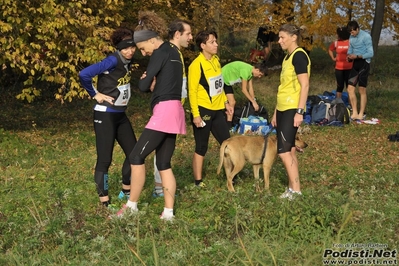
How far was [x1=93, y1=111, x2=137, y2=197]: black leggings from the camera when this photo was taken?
6035 mm

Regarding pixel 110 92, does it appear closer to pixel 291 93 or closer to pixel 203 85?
pixel 203 85

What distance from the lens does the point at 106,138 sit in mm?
6066

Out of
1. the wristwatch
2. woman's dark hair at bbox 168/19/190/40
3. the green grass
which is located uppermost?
woman's dark hair at bbox 168/19/190/40

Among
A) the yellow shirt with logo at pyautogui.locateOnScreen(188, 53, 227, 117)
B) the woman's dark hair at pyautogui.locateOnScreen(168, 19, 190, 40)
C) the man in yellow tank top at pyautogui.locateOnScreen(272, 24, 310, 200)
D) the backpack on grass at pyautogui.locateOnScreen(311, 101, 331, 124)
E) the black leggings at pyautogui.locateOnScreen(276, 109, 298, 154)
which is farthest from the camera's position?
the backpack on grass at pyautogui.locateOnScreen(311, 101, 331, 124)

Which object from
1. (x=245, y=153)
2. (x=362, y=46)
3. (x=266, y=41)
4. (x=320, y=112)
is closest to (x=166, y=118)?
(x=245, y=153)

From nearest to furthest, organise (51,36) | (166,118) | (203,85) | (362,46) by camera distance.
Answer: (166,118) → (203,85) → (51,36) → (362,46)

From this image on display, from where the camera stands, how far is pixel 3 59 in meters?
9.55

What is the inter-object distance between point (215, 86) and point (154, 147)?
161 centimetres

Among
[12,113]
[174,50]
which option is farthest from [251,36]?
[174,50]

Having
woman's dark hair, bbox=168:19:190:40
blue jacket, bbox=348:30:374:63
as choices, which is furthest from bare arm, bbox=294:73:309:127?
blue jacket, bbox=348:30:374:63

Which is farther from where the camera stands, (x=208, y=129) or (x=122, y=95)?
(x=208, y=129)

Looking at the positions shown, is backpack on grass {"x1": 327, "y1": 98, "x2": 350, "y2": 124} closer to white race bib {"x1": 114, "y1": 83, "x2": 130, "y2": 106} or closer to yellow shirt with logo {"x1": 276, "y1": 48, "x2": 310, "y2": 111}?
yellow shirt with logo {"x1": 276, "y1": 48, "x2": 310, "y2": 111}

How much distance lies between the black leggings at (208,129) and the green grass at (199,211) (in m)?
0.52

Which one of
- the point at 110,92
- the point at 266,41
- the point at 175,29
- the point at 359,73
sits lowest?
the point at 266,41
